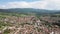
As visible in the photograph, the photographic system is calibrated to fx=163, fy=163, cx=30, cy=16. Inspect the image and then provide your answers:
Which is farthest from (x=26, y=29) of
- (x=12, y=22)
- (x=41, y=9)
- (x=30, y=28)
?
(x=41, y=9)

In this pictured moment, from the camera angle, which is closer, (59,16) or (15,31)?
(15,31)

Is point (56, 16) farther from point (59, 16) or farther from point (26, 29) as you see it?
point (26, 29)

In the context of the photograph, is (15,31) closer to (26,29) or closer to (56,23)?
Answer: (26,29)

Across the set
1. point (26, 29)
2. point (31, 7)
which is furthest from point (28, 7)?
point (26, 29)

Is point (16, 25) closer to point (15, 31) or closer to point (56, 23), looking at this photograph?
point (15, 31)

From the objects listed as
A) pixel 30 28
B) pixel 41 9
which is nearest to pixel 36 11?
pixel 41 9

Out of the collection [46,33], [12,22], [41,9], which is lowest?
[46,33]

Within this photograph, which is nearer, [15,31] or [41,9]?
[15,31]

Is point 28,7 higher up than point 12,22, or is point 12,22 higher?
point 28,7

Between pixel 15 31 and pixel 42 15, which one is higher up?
pixel 42 15
